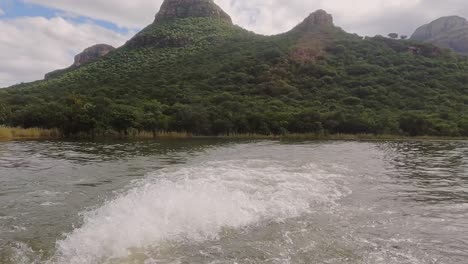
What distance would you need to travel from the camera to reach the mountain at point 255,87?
143 feet

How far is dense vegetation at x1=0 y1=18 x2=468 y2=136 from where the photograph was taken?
43.5 m

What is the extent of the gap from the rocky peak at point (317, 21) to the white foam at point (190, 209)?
88294mm

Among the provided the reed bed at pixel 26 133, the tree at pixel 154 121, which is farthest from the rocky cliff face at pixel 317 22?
the reed bed at pixel 26 133

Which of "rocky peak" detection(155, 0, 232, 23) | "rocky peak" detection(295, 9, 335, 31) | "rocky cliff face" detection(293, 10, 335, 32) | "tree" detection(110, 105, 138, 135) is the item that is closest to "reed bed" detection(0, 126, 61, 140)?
"tree" detection(110, 105, 138, 135)

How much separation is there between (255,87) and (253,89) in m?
1.16

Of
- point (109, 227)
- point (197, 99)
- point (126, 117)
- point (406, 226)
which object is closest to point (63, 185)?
point (109, 227)

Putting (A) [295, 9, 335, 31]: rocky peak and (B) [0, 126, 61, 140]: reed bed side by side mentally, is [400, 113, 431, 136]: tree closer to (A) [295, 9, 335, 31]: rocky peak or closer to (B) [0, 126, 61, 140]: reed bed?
(B) [0, 126, 61, 140]: reed bed

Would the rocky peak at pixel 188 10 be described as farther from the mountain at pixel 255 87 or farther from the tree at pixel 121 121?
the tree at pixel 121 121

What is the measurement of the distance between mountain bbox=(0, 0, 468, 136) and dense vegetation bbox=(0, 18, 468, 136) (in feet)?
0.46

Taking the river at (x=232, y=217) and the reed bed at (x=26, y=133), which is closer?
the river at (x=232, y=217)

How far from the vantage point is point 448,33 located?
17288 centimetres

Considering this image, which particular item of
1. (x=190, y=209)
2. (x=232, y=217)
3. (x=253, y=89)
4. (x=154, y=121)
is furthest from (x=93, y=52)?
(x=232, y=217)

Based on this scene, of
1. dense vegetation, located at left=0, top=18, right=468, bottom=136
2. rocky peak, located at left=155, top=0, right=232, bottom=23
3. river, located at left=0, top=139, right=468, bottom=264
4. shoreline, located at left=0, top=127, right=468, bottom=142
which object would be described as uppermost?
rocky peak, located at left=155, top=0, right=232, bottom=23

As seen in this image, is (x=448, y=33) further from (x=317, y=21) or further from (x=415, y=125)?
(x=415, y=125)
